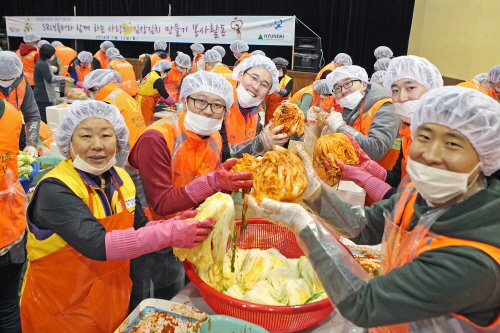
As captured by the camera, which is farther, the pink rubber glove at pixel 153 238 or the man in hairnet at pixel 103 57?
the man in hairnet at pixel 103 57

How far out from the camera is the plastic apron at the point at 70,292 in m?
2.03

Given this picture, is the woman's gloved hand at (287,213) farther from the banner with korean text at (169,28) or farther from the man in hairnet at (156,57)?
the banner with korean text at (169,28)

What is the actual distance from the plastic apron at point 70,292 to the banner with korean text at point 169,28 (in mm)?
10776

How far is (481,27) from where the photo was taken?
8305mm

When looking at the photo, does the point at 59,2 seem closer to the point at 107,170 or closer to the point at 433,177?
the point at 107,170

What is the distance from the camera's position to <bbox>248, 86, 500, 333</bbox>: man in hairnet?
50.2 inches

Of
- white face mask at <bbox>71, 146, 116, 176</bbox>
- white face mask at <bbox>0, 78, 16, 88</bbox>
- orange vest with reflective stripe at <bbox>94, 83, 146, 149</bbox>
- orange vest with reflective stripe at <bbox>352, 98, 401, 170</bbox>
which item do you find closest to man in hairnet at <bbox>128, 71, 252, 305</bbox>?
white face mask at <bbox>71, 146, 116, 176</bbox>

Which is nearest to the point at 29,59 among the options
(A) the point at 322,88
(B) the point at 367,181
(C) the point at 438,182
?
(A) the point at 322,88

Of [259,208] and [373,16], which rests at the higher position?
[373,16]

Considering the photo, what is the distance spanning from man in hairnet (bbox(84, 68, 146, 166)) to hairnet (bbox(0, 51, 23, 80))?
104 cm

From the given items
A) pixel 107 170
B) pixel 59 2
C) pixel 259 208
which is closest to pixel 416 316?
pixel 259 208

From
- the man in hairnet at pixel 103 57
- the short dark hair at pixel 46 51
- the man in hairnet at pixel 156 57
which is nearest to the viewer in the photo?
the short dark hair at pixel 46 51

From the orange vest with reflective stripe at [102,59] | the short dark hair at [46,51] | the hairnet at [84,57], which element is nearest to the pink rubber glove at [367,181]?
the short dark hair at [46,51]

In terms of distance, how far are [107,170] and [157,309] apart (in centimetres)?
88
